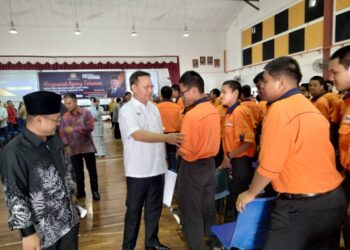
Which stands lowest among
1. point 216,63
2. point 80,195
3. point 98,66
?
point 80,195

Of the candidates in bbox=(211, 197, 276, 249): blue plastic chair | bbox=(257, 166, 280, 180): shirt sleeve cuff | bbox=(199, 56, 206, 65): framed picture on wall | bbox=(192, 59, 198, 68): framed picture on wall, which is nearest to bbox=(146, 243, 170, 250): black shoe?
bbox=(211, 197, 276, 249): blue plastic chair

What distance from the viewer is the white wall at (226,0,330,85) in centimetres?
829

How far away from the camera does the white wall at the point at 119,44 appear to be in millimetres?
10812

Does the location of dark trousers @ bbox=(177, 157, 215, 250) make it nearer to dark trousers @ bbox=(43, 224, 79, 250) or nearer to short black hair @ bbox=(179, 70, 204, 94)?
short black hair @ bbox=(179, 70, 204, 94)

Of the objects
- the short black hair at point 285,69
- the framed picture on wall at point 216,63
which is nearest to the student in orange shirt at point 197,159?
the short black hair at point 285,69

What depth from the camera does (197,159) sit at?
2.04 m

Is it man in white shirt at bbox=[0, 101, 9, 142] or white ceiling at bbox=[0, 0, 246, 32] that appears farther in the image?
white ceiling at bbox=[0, 0, 246, 32]

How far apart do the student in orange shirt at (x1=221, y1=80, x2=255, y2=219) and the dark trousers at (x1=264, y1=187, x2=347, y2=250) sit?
1207 mm

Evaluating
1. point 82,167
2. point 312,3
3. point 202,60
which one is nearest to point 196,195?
point 82,167

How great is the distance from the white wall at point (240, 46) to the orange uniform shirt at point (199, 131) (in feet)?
23.5

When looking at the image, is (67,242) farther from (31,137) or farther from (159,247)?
(159,247)

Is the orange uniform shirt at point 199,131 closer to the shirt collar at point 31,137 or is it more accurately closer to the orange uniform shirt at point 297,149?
the orange uniform shirt at point 297,149

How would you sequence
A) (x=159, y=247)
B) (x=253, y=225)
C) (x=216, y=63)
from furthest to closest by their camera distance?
1. (x=216, y=63)
2. (x=159, y=247)
3. (x=253, y=225)

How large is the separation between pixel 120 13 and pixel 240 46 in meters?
5.35
